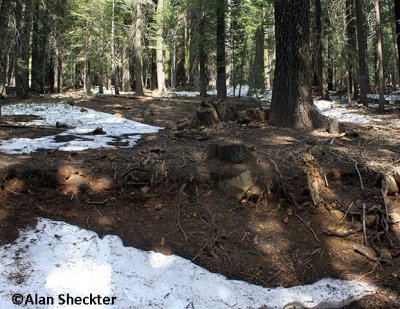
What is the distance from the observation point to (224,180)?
20.2ft

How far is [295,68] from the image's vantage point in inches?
344

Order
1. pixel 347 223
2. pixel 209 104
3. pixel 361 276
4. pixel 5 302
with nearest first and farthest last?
pixel 5 302, pixel 361 276, pixel 347 223, pixel 209 104

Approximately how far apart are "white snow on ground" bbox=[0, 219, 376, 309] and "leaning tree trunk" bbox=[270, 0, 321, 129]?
15.1 feet

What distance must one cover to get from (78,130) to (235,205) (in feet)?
17.2

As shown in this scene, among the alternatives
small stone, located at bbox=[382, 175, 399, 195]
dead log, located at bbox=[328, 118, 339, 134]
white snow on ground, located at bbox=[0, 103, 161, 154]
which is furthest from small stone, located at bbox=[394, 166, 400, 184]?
white snow on ground, located at bbox=[0, 103, 161, 154]

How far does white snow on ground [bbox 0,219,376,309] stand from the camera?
4410mm

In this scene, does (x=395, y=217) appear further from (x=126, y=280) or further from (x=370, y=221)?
(x=126, y=280)

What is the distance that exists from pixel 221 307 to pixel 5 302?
7.45 ft

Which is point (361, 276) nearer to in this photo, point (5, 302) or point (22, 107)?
point (5, 302)

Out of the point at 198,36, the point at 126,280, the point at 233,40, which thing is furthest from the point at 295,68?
the point at 233,40

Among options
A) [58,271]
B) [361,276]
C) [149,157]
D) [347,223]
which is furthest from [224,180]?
[58,271]

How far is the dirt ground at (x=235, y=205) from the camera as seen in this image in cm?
518

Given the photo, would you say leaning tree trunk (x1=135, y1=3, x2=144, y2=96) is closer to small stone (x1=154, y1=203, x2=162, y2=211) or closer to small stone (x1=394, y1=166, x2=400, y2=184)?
small stone (x1=154, y1=203, x2=162, y2=211)

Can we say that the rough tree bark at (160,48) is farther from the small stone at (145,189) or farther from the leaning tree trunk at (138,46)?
the small stone at (145,189)
